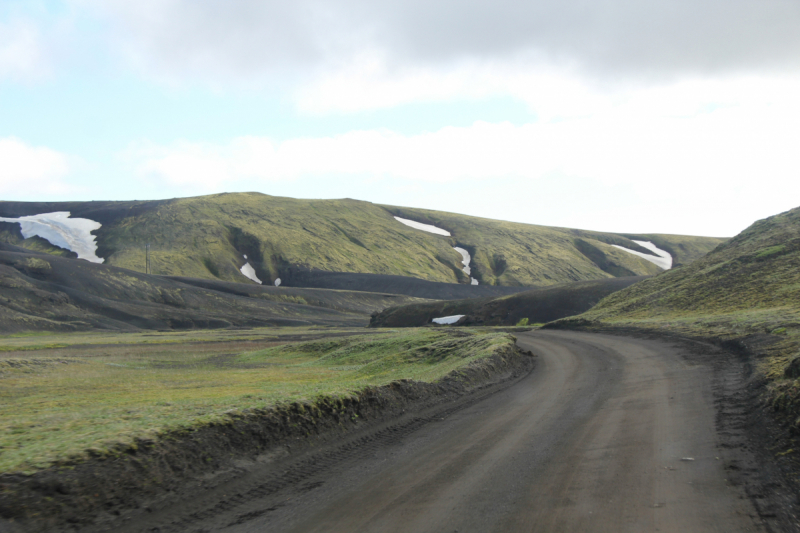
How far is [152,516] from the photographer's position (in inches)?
255

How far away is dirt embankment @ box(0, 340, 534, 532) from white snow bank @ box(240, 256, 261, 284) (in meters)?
140

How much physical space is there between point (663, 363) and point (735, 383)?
4.82 meters

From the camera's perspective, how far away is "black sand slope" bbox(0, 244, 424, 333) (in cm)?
7712

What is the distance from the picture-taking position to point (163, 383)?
21156mm

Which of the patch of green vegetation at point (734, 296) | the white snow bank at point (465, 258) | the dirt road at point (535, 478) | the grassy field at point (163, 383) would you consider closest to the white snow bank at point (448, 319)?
the patch of green vegetation at point (734, 296)

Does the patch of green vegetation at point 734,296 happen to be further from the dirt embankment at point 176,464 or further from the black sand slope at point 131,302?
the black sand slope at point 131,302

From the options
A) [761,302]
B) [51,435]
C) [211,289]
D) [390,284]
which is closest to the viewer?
[51,435]

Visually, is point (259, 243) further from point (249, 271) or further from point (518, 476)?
point (518, 476)

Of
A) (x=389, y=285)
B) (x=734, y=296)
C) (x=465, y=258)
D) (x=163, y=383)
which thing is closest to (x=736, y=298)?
(x=734, y=296)

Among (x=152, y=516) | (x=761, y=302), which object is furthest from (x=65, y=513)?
(x=761, y=302)

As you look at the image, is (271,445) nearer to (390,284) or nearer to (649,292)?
(649,292)

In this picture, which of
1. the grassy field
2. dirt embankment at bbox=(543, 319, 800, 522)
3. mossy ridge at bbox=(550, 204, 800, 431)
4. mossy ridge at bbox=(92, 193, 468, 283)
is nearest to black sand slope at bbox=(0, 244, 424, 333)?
mossy ridge at bbox=(92, 193, 468, 283)

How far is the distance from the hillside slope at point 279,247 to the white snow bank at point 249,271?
156 centimetres

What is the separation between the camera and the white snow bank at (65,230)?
143 metres
